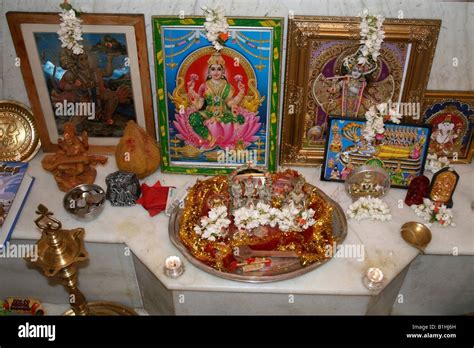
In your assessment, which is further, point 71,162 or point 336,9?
point 71,162

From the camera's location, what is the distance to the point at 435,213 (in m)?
3.15

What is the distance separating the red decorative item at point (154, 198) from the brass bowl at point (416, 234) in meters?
1.53

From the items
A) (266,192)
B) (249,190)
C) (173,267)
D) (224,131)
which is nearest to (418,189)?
(266,192)

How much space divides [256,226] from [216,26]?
1.22 meters

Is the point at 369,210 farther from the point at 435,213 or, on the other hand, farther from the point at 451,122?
the point at 451,122

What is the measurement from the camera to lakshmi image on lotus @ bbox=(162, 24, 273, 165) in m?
3.04

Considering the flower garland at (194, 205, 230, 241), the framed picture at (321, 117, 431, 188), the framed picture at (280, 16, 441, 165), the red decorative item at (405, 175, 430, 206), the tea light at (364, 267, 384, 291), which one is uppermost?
the framed picture at (280, 16, 441, 165)

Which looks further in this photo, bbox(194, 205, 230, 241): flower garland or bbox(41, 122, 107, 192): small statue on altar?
bbox(41, 122, 107, 192): small statue on altar

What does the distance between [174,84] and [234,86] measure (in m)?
0.38

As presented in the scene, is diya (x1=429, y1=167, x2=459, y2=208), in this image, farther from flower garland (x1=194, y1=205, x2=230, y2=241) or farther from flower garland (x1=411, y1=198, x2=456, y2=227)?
flower garland (x1=194, y1=205, x2=230, y2=241)

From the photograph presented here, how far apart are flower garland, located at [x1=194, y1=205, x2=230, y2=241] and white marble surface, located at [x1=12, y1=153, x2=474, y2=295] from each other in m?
0.20

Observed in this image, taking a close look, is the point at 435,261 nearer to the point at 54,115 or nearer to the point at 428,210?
the point at 428,210

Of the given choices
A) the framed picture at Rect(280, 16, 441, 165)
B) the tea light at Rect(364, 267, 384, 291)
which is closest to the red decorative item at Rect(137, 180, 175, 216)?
the framed picture at Rect(280, 16, 441, 165)

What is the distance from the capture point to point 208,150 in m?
3.41
